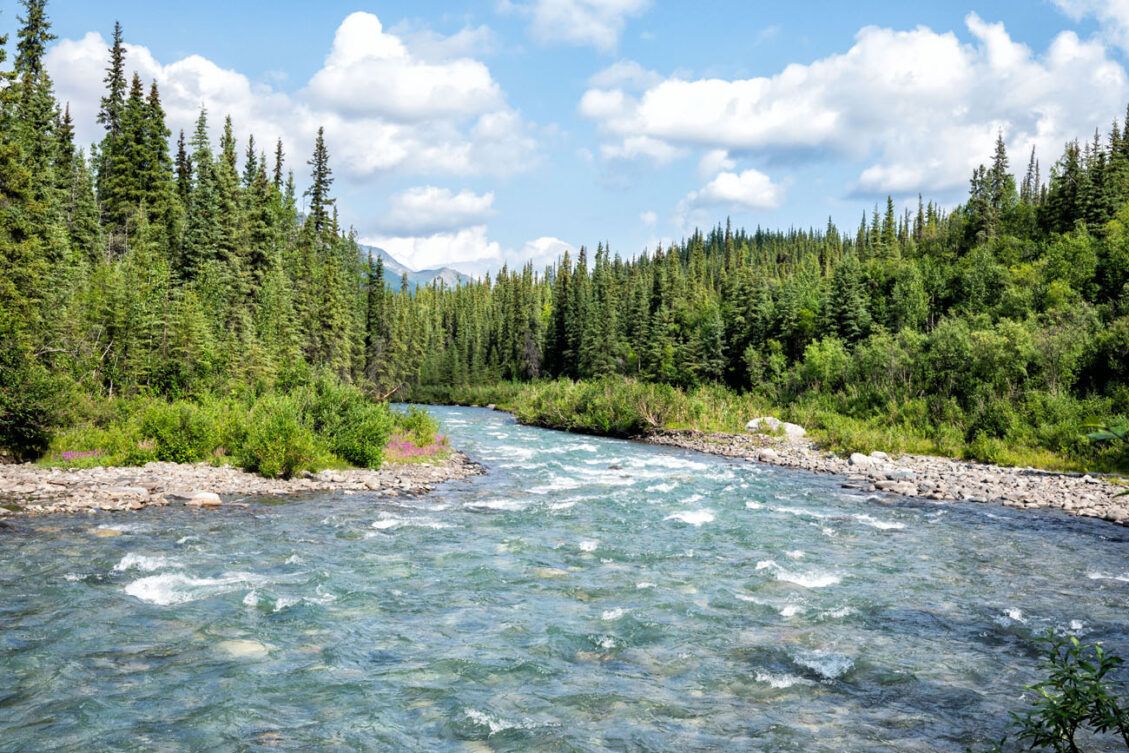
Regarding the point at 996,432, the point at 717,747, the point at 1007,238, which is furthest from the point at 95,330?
the point at 1007,238

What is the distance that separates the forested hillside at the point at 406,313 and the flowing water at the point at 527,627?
10.4 m

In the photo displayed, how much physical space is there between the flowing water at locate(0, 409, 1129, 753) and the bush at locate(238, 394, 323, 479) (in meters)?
4.50

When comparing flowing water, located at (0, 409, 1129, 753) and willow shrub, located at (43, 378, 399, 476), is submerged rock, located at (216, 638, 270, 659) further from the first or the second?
willow shrub, located at (43, 378, 399, 476)

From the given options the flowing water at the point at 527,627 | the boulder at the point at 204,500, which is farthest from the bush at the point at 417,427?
the boulder at the point at 204,500

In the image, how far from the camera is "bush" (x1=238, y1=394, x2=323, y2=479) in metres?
26.1

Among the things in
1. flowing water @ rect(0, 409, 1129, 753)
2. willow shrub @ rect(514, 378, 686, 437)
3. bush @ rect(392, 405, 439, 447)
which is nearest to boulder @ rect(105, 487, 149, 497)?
flowing water @ rect(0, 409, 1129, 753)

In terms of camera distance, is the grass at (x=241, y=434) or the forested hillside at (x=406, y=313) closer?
the grass at (x=241, y=434)

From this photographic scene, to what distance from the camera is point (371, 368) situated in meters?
83.3

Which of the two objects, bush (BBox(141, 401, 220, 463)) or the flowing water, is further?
bush (BBox(141, 401, 220, 463))

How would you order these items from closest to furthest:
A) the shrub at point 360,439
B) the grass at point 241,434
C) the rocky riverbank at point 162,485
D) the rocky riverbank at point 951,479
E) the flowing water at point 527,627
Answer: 1. the flowing water at point 527,627
2. the rocky riverbank at point 162,485
3. the rocky riverbank at point 951,479
4. the grass at point 241,434
5. the shrub at point 360,439

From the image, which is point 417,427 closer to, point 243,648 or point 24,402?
point 24,402

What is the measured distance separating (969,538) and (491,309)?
403 ft

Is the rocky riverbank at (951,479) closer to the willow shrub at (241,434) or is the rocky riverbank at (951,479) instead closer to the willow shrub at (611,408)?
the willow shrub at (611,408)

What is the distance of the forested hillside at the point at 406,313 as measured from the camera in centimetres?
3300
